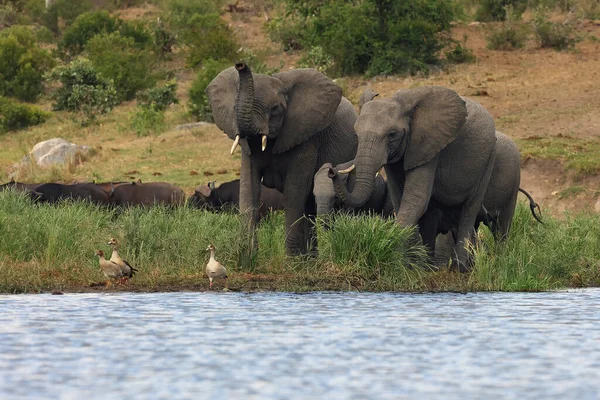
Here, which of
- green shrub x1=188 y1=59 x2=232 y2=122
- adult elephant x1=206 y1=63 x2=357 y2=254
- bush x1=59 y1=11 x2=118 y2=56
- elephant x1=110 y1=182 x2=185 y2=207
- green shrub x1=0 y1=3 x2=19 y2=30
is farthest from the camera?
green shrub x1=0 y1=3 x2=19 y2=30

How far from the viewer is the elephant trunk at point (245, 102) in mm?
12820

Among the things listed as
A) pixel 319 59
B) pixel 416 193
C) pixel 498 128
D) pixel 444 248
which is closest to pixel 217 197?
pixel 444 248

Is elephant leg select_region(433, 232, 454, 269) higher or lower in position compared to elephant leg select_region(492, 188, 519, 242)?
lower

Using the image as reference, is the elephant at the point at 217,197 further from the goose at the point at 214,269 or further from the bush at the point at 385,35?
the bush at the point at 385,35

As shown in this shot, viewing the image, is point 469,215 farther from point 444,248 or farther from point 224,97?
point 224,97

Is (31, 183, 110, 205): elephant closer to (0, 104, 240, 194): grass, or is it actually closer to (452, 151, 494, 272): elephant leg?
(0, 104, 240, 194): grass

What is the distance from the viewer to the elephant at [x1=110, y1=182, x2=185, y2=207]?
1969cm

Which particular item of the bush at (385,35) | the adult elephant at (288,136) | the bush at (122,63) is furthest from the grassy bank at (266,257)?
the bush at (122,63)

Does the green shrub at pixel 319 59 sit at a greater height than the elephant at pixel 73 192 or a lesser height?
greater

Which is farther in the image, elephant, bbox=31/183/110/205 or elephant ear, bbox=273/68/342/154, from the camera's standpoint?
elephant, bbox=31/183/110/205

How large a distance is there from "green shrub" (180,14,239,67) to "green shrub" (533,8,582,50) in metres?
9.68

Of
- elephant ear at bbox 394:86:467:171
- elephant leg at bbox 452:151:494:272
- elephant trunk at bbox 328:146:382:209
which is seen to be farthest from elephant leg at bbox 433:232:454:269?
elephant trunk at bbox 328:146:382:209

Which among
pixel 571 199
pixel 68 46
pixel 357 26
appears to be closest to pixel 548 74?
pixel 357 26

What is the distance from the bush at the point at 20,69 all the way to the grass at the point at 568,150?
20.9 m
